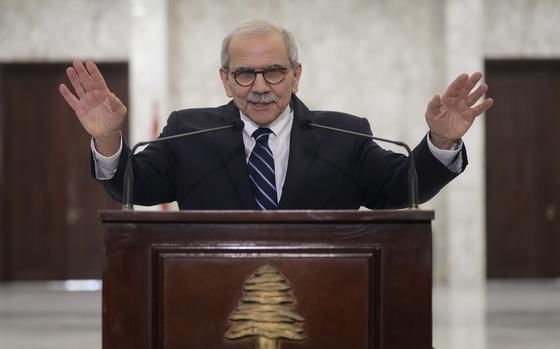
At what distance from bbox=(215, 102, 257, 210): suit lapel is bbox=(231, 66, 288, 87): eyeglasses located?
0.17 metres

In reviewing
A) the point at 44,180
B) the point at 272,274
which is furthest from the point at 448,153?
the point at 44,180

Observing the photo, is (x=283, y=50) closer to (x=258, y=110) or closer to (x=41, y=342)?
(x=258, y=110)

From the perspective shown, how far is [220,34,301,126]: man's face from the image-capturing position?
A: 3105mm

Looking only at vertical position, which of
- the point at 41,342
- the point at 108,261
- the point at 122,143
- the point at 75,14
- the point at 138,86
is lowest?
the point at 41,342

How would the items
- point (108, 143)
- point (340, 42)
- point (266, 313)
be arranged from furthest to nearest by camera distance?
point (340, 42)
point (108, 143)
point (266, 313)

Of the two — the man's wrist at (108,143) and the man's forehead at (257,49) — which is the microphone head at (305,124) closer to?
the man's forehead at (257,49)

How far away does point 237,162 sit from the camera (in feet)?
10.3

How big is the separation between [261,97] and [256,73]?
80 mm

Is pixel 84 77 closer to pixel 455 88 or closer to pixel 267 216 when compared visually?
pixel 267 216

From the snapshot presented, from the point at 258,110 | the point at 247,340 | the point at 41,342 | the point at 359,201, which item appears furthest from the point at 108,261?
the point at 41,342

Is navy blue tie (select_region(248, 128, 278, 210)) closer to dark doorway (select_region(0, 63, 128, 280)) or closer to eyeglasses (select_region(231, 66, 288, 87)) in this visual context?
eyeglasses (select_region(231, 66, 288, 87))

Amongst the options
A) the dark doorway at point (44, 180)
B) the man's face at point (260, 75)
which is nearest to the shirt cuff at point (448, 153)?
the man's face at point (260, 75)

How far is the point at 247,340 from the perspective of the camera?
2285 millimetres

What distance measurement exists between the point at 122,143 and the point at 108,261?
2.13ft
